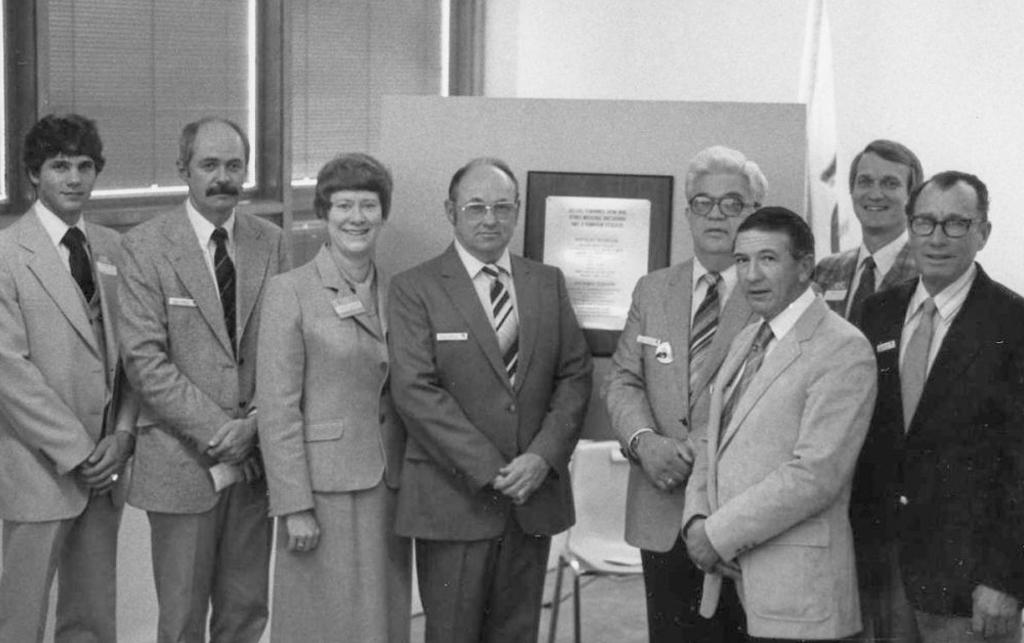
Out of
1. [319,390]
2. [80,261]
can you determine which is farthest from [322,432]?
[80,261]

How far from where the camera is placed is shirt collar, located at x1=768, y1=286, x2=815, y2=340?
10.1 feet

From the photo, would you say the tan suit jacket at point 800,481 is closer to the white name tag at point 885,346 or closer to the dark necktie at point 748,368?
the dark necktie at point 748,368

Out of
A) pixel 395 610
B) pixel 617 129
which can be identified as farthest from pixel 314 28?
pixel 395 610

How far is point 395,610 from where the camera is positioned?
3.88m

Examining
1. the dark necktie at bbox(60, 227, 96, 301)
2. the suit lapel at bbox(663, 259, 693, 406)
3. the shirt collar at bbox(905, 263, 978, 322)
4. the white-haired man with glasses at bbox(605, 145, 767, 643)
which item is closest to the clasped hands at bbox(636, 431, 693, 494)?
the white-haired man with glasses at bbox(605, 145, 767, 643)

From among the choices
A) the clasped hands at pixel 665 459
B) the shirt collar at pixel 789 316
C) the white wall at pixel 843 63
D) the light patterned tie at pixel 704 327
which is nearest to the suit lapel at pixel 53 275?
the clasped hands at pixel 665 459

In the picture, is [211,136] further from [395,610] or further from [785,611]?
[785,611]

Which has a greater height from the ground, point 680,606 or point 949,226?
point 949,226

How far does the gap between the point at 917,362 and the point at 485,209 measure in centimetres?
120

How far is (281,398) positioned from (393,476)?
0.38m

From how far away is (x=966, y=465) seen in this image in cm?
302

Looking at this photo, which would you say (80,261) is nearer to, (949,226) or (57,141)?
(57,141)

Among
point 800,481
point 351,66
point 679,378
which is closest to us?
point 800,481

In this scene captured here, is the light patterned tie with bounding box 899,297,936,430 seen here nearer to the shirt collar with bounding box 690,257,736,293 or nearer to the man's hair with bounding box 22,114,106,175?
the shirt collar with bounding box 690,257,736,293
